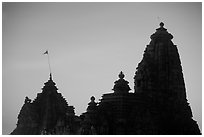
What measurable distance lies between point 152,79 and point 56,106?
14.4 meters

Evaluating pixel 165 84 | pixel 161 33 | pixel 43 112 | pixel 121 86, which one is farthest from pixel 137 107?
pixel 43 112

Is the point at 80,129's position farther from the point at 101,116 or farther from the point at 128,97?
the point at 128,97

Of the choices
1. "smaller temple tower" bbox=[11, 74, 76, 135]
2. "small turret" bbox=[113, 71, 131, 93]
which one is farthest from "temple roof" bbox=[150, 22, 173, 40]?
"smaller temple tower" bbox=[11, 74, 76, 135]

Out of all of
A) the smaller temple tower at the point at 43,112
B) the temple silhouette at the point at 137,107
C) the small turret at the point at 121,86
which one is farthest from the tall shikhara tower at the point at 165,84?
the smaller temple tower at the point at 43,112

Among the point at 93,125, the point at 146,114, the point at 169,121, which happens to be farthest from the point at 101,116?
the point at 169,121

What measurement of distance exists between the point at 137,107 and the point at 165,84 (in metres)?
7.13

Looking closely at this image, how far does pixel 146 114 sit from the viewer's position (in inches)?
1711

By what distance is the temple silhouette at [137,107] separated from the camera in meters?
42.4

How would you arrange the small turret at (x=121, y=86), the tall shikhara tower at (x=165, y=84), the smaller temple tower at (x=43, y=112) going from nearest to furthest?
1. the small turret at (x=121, y=86)
2. the tall shikhara tower at (x=165, y=84)
3. the smaller temple tower at (x=43, y=112)

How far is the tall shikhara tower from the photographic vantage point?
153 feet

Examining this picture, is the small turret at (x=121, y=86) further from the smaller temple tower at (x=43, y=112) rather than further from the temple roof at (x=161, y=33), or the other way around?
the temple roof at (x=161, y=33)

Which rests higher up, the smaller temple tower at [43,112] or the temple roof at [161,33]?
the temple roof at [161,33]

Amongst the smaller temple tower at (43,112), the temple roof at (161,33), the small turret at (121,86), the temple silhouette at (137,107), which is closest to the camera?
the temple silhouette at (137,107)

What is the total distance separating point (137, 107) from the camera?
43906 millimetres
